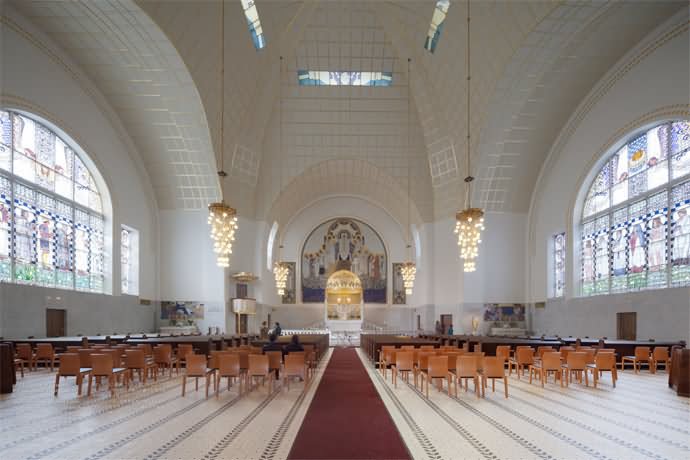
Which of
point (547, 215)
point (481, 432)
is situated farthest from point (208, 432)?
point (547, 215)

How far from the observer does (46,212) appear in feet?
58.5

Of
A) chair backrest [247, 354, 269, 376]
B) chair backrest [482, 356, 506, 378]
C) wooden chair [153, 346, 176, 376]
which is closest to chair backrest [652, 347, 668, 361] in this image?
chair backrest [482, 356, 506, 378]

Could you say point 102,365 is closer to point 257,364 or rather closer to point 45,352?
point 257,364

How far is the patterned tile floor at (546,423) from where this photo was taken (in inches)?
212

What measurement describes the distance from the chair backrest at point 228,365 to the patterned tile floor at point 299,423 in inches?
17.0

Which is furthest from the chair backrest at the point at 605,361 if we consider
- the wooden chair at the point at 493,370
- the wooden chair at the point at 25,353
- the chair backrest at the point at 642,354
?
the wooden chair at the point at 25,353

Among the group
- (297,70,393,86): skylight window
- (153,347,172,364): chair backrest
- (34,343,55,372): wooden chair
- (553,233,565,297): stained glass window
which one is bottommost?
(34,343,55,372): wooden chair

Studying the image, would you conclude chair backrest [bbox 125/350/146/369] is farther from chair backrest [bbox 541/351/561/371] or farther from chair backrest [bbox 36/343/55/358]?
chair backrest [bbox 541/351/561/371]

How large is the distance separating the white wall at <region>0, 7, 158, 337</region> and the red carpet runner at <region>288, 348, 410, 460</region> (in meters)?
11.4

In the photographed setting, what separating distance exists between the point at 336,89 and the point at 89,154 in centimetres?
1186

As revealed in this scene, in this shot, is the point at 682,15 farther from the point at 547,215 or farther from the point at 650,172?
the point at 547,215

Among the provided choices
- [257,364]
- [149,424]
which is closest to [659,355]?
[257,364]

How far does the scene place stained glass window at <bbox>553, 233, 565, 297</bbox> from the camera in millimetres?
22750

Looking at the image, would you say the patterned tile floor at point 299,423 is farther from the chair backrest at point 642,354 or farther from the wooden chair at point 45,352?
the chair backrest at point 642,354
